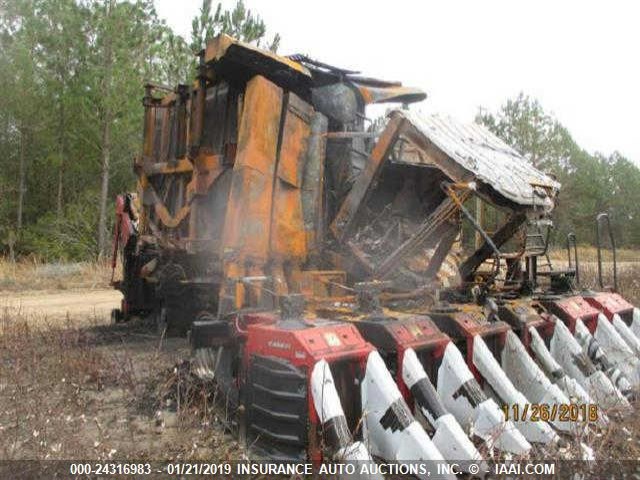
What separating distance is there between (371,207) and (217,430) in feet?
9.00

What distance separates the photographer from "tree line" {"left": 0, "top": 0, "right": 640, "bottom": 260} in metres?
19.3

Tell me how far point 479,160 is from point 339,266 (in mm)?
1586

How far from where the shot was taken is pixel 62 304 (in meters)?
11.7

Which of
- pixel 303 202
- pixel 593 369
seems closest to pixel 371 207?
Answer: pixel 303 202

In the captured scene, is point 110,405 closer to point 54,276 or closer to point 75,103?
point 54,276

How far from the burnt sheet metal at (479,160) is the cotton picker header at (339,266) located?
0.03 metres

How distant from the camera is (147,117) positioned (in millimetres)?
7133

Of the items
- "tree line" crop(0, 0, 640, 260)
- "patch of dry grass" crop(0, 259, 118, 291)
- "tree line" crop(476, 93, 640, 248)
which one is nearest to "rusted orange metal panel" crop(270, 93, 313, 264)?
"patch of dry grass" crop(0, 259, 118, 291)

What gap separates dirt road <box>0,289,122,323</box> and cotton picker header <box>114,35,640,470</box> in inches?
148

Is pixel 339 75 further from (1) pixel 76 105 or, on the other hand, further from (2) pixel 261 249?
(1) pixel 76 105
